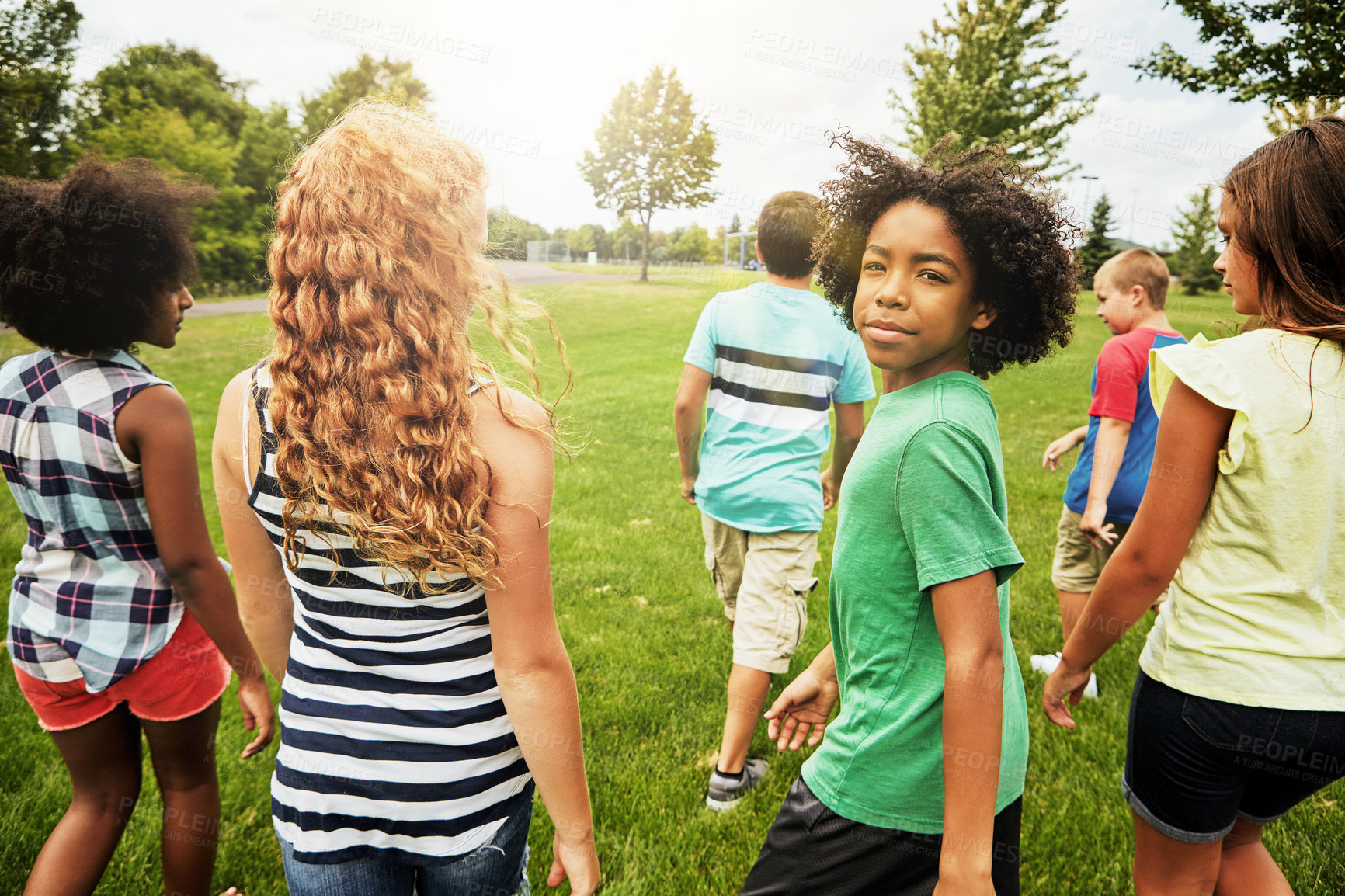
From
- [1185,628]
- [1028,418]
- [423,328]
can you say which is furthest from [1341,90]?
[423,328]

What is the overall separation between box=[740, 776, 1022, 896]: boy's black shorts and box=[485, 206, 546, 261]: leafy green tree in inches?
54.7

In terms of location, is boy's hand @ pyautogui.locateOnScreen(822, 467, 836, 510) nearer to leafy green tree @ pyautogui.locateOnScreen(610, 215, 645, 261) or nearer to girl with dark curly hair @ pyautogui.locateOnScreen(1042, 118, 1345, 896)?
girl with dark curly hair @ pyautogui.locateOnScreen(1042, 118, 1345, 896)

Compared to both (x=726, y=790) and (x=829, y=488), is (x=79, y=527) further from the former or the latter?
(x=829, y=488)

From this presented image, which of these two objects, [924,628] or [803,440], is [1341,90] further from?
[924,628]

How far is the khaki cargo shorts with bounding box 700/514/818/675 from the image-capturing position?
126 inches

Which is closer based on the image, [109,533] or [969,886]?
[969,886]

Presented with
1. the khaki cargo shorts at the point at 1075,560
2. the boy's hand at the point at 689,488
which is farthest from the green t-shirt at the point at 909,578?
the khaki cargo shorts at the point at 1075,560

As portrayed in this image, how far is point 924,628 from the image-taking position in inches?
54.0

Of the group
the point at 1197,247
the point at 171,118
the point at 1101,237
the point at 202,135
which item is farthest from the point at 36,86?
the point at 1197,247

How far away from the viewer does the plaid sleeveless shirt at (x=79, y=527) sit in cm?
185

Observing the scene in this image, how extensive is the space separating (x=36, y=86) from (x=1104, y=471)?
24148mm

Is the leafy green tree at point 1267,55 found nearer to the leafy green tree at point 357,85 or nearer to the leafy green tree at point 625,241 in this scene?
the leafy green tree at point 357,85

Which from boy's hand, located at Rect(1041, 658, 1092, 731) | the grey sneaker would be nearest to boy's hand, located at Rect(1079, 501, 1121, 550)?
boy's hand, located at Rect(1041, 658, 1092, 731)

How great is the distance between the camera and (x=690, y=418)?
354 cm
